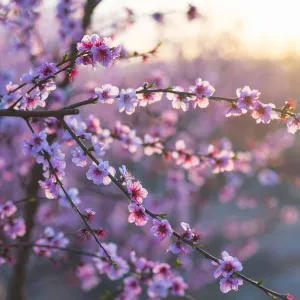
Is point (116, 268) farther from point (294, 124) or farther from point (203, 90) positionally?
point (294, 124)

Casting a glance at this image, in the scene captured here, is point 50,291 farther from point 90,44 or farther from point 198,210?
point 90,44

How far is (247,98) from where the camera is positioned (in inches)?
106

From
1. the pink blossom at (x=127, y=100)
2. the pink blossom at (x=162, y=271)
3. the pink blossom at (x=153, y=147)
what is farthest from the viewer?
the pink blossom at (x=153, y=147)

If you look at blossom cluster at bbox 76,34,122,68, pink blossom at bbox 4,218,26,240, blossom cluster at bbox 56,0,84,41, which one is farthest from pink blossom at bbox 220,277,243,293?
blossom cluster at bbox 56,0,84,41

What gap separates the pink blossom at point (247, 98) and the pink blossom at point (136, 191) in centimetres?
92

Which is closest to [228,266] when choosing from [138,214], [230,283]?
[230,283]

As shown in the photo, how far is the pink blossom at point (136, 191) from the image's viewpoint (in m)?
2.29

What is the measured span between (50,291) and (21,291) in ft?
25.4

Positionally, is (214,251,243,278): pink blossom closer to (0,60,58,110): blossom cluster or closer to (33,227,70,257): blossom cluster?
(0,60,58,110): blossom cluster

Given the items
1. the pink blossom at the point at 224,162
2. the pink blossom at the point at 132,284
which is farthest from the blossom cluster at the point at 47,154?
the pink blossom at the point at 224,162

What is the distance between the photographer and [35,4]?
189 inches

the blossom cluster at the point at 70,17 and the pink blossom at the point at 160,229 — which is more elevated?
the blossom cluster at the point at 70,17

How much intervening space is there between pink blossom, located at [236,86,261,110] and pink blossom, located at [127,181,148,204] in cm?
92

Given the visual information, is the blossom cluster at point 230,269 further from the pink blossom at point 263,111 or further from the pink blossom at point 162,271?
the pink blossom at point 162,271
